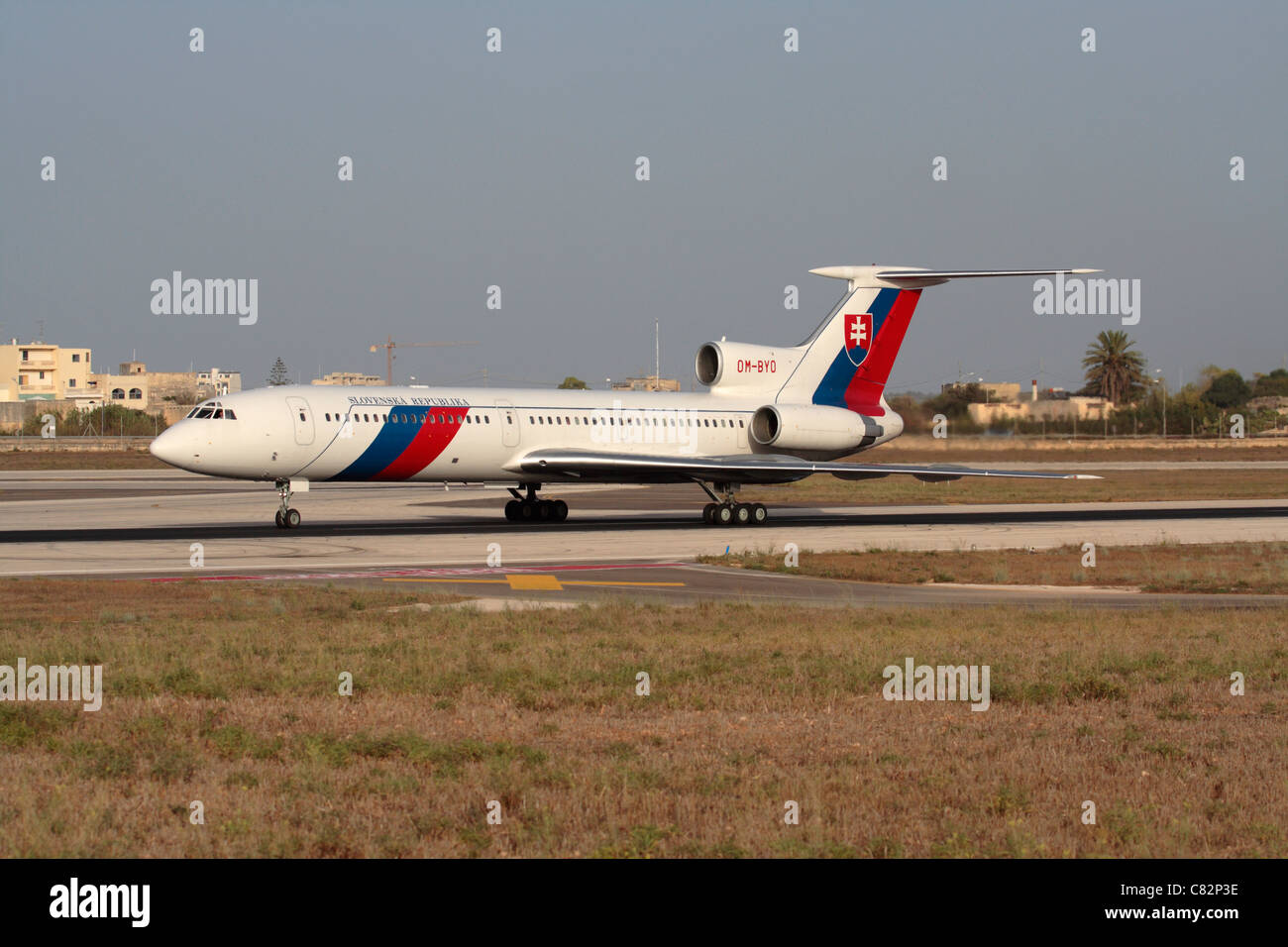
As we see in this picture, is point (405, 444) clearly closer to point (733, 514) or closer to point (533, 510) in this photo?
point (533, 510)

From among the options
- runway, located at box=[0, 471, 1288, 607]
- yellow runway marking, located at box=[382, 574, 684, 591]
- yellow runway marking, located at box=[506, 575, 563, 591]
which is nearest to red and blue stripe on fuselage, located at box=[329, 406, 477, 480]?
runway, located at box=[0, 471, 1288, 607]

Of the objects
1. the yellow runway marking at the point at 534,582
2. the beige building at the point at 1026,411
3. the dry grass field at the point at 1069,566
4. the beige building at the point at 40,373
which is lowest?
the dry grass field at the point at 1069,566

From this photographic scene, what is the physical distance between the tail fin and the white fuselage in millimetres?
2570

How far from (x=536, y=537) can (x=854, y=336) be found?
50.4 feet

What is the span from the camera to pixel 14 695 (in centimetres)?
1211

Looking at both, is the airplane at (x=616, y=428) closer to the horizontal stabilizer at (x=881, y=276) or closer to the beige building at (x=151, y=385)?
the horizontal stabilizer at (x=881, y=276)

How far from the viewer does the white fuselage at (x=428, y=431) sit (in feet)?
110

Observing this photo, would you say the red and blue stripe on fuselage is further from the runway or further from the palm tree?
the palm tree

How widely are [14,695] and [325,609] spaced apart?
690cm

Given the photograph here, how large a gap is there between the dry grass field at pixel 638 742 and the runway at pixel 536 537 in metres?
5.89

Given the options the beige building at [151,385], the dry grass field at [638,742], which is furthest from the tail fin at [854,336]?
the beige building at [151,385]

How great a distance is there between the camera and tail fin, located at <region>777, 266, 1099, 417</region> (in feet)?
141

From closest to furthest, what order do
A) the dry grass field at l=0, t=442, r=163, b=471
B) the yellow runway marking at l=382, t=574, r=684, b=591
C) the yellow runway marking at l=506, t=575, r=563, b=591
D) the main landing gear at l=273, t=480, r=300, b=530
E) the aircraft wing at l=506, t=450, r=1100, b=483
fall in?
the yellow runway marking at l=506, t=575, r=563, b=591 < the yellow runway marking at l=382, t=574, r=684, b=591 < the main landing gear at l=273, t=480, r=300, b=530 < the aircraft wing at l=506, t=450, r=1100, b=483 < the dry grass field at l=0, t=442, r=163, b=471
